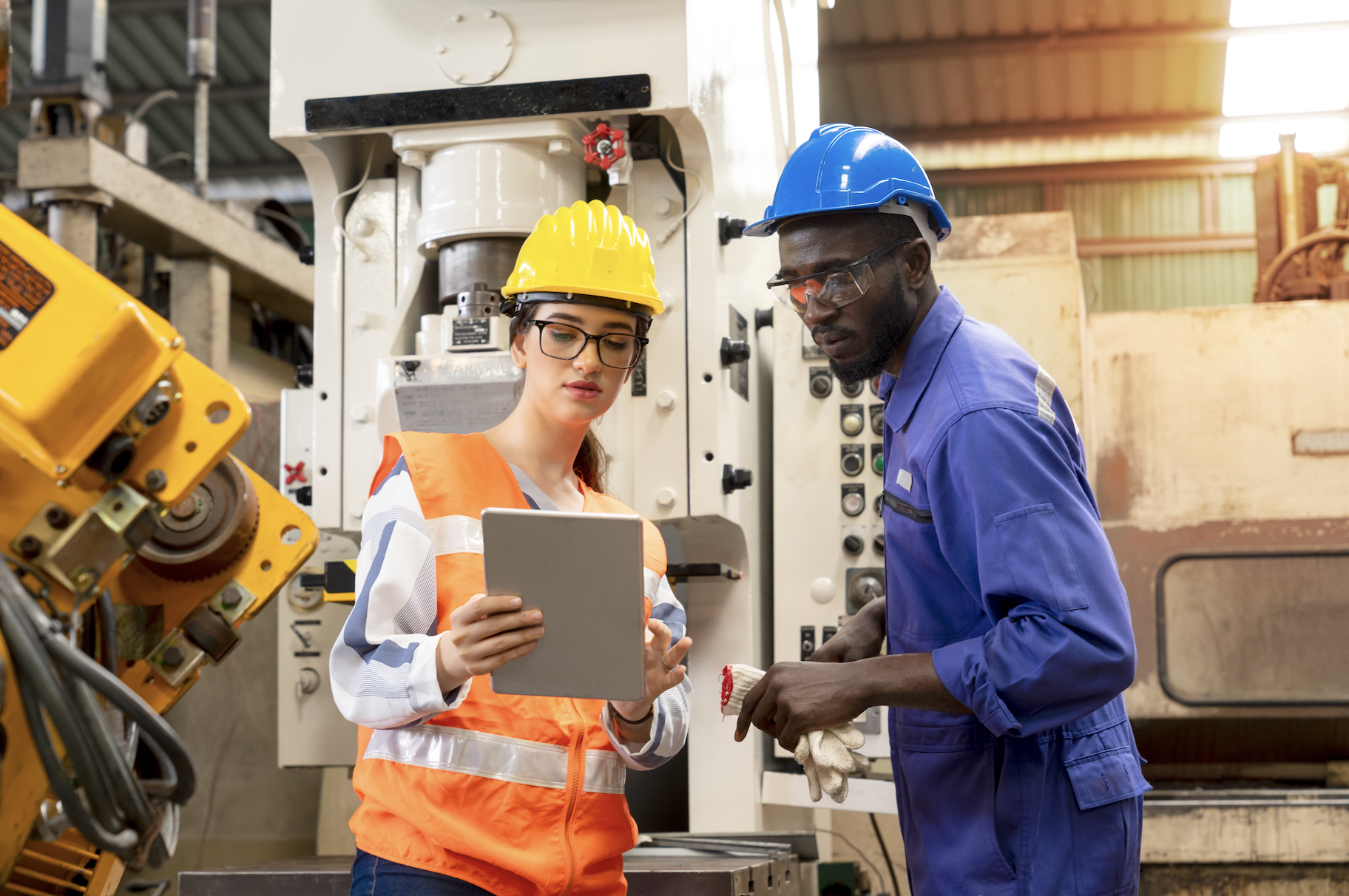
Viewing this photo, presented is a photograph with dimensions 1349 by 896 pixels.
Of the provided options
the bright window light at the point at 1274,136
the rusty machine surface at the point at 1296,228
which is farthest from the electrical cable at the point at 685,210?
the bright window light at the point at 1274,136

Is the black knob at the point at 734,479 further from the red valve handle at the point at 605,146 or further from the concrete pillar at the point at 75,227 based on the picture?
the concrete pillar at the point at 75,227

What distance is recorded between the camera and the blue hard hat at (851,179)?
61.9 inches

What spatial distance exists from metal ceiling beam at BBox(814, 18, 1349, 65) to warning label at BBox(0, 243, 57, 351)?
8.29m

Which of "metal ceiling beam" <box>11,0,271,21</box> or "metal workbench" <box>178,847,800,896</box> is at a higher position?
"metal ceiling beam" <box>11,0,271,21</box>

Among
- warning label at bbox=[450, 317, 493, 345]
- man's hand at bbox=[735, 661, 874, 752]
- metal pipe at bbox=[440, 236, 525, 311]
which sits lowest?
man's hand at bbox=[735, 661, 874, 752]

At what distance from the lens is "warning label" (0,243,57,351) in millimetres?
1113

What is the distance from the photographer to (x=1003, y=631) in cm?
132

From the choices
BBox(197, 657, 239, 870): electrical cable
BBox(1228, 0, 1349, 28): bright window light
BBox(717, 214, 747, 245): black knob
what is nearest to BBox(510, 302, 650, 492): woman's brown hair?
BBox(717, 214, 747, 245): black knob

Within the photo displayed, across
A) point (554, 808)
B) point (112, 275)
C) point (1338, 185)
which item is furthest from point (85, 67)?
point (1338, 185)

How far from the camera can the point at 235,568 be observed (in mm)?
1840

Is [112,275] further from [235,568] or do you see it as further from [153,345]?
[153,345]

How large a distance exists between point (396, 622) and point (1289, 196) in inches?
165

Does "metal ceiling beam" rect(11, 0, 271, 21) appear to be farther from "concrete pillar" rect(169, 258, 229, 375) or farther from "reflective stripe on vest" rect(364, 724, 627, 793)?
"reflective stripe on vest" rect(364, 724, 627, 793)

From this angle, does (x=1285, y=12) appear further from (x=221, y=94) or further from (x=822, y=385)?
(x=221, y=94)
